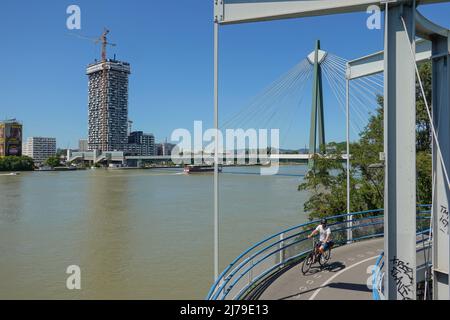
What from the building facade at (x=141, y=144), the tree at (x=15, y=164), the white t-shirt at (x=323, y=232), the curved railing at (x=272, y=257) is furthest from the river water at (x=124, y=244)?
the building facade at (x=141, y=144)

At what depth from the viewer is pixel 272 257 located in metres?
6.84

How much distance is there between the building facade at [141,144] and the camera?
156m

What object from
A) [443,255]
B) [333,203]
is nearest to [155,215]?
[333,203]

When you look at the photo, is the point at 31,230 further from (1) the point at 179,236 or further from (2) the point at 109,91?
(2) the point at 109,91

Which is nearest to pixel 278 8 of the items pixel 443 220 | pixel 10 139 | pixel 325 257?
pixel 443 220

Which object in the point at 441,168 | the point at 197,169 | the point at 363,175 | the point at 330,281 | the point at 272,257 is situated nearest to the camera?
the point at 441,168

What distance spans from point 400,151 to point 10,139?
389 feet

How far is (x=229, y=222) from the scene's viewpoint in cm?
2002

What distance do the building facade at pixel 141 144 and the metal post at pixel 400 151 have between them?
502 ft

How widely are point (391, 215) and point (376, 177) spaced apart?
10446 mm

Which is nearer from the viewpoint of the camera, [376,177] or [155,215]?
[376,177]

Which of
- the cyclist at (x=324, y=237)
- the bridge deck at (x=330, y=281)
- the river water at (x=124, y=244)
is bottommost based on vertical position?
the river water at (x=124, y=244)

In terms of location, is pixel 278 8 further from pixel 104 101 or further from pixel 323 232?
pixel 104 101

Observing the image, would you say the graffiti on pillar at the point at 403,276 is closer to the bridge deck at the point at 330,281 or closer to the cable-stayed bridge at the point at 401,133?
the cable-stayed bridge at the point at 401,133
